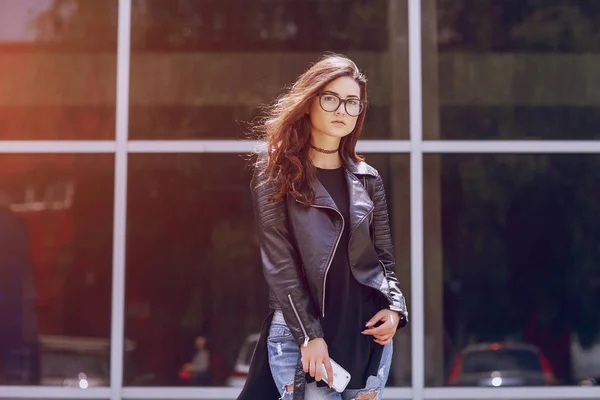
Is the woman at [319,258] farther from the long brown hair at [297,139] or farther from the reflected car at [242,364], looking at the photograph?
the reflected car at [242,364]

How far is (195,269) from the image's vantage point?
5305mm

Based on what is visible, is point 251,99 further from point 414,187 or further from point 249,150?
point 414,187

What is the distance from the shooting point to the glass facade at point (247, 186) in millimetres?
5289

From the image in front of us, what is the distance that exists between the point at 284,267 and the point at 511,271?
2950 mm

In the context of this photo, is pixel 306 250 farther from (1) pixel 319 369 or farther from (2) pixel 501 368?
(2) pixel 501 368

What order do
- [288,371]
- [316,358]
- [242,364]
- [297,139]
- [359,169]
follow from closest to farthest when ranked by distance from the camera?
1. [316,358]
2. [288,371]
3. [297,139]
4. [359,169]
5. [242,364]

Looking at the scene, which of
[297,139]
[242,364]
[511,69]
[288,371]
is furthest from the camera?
[511,69]

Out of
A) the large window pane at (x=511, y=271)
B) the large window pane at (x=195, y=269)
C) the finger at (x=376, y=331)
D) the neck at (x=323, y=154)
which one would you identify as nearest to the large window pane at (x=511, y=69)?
the large window pane at (x=511, y=271)

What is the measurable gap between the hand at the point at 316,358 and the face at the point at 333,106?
78 cm

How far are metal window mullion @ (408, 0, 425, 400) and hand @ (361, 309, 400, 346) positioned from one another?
7.73 feet

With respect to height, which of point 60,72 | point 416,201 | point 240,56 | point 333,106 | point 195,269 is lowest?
point 195,269

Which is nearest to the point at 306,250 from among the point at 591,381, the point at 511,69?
the point at 511,69

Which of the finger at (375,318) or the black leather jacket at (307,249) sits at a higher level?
the black leather jacket at (307,249)

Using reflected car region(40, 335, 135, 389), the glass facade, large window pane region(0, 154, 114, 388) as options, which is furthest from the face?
reflected car region(40, 335, 135, 389)
